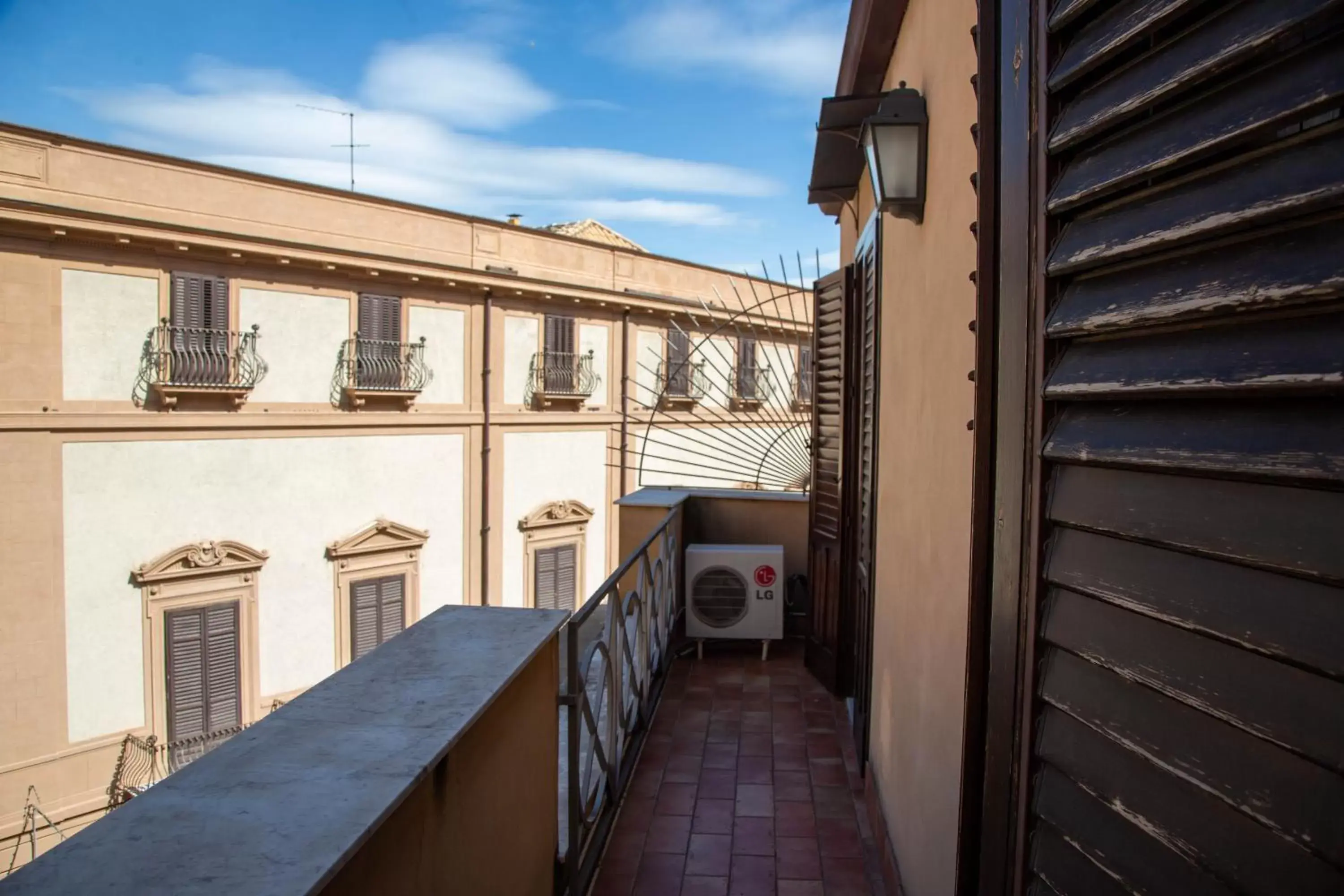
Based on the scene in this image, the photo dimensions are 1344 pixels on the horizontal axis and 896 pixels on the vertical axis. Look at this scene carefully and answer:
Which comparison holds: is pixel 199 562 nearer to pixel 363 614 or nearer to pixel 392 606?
pixel 363 614

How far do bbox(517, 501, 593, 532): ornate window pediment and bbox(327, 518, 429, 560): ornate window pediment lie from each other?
1973 mm

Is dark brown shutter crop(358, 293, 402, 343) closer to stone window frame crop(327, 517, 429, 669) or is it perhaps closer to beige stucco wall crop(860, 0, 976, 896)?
stone window frame crop(327, 517, 429, 669)

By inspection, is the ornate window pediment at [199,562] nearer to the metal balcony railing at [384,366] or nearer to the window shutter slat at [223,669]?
the window shutter slat at [223,669]

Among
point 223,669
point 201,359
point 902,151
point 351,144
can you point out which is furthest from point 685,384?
point 902,151

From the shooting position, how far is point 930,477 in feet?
7.19

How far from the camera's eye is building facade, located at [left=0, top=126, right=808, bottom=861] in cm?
1010

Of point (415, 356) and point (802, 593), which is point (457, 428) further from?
point (802, 593)

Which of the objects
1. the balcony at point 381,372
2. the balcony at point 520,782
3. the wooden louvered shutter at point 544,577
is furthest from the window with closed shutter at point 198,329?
the balcony at point 520,782

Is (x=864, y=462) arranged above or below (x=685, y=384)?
below

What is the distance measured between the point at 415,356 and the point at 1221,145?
45.7ft

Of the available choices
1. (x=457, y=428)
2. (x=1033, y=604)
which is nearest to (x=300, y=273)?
(x=457, y=428)

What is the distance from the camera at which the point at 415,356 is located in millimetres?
13773

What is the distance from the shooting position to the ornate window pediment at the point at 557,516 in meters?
15.3

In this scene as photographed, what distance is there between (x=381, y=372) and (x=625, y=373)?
5.02m
